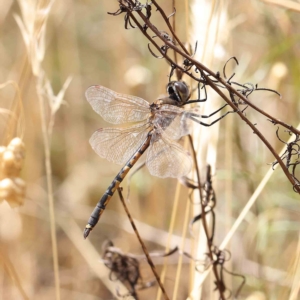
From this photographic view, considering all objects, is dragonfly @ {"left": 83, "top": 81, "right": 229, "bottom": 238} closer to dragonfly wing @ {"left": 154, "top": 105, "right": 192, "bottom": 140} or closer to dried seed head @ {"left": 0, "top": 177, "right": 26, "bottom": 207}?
dragonfly wing @ {"left": 154, "top": 105, "right": 192, "bottom": 140}

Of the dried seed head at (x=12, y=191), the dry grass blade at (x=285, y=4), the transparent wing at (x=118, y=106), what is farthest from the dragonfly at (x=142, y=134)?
the dry grass blade at (x=285, y=4)

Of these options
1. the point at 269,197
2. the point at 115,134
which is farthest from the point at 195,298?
the point at 269,197

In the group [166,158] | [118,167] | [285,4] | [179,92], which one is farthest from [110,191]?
[118,167]

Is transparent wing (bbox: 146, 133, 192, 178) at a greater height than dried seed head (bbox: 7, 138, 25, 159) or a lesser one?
greater

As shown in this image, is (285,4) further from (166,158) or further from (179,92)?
(166,158)

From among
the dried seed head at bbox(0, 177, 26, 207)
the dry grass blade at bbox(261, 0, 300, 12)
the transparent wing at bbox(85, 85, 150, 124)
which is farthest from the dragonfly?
the dry grass blade at bbox(261, 0, 300, 12)

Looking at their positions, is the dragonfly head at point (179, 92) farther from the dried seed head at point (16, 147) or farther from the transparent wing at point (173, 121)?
the dried seed head at point (16, 147)

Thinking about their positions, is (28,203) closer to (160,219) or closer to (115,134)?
(160,219)
